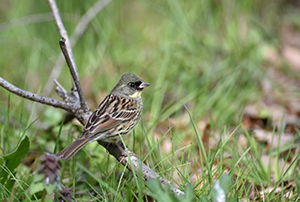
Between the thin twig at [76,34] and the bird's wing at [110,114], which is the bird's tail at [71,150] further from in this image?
the thin twig at [76,34]

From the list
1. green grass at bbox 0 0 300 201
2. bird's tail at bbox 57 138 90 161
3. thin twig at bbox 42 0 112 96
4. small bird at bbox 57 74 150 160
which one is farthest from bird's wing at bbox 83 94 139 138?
thin twig at bbox 42 0 112 96

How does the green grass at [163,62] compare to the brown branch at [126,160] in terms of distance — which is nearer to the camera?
the brown branch at [126,160]

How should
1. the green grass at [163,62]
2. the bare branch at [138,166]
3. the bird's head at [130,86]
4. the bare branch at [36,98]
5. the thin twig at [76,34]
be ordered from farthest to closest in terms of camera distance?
the thin twig at [76,34]
the green grass at [163,62]
the bird's head at [130,86]
the bare branch at [36,98]
the bare branch at [138,166]

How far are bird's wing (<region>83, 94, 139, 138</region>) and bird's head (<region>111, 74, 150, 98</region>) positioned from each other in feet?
0.17

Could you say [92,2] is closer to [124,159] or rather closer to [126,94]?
[126,94]

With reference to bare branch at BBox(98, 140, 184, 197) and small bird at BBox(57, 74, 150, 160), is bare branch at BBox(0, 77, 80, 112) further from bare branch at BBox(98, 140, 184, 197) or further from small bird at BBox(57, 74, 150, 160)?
bare branch at BBox(98, 140, 184, 197)

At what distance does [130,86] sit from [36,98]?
125 cm

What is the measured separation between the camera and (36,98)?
10.2 feet

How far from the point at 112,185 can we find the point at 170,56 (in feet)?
10.1

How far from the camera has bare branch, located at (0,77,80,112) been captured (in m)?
2.99

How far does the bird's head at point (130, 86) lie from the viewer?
414 cm

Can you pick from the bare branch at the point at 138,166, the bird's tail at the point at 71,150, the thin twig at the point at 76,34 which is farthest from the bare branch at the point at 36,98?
the thin twig at the point at 76,34

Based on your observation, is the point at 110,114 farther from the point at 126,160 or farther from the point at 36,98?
the point at 36,98

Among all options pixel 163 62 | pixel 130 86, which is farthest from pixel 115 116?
pixel 163 62
